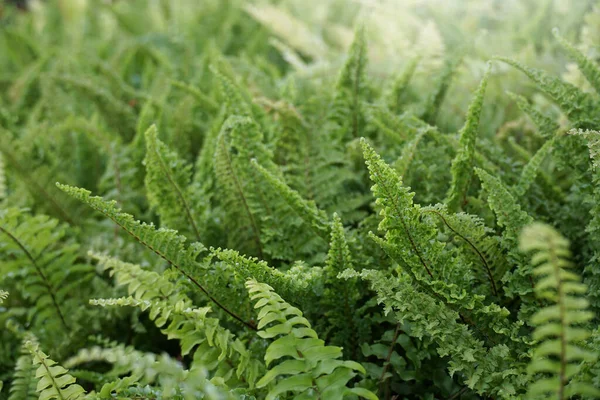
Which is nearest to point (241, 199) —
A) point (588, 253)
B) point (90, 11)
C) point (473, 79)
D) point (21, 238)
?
point (21, 238)

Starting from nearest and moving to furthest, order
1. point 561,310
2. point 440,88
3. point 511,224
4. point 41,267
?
1. point 561,310
2. point 511,224
3. point 41,267
4. point 440,88

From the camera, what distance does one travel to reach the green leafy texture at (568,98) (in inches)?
45.8

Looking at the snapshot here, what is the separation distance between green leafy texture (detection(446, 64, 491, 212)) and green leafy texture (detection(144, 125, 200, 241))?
61 centimetres

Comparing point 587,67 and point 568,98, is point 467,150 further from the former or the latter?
point 587,67

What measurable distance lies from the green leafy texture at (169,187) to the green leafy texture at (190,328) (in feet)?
0.74

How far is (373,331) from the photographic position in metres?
1.25

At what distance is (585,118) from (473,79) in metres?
0.80

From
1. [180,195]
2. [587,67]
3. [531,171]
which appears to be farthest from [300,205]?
[587,67]

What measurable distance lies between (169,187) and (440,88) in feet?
2.61

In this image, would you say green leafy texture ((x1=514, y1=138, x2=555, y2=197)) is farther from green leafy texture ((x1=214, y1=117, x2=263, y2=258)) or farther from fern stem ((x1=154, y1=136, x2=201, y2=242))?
fern stem ((x1=154, y1=136, x2=201, y2=242))

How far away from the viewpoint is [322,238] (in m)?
1.23

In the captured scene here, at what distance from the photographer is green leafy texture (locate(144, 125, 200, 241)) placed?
127cm

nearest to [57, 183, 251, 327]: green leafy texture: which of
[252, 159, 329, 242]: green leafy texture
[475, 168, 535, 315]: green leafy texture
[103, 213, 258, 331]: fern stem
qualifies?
[103, 213, 258, 331]: fern stem

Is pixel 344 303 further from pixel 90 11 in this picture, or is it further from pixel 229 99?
pixel 90 11
